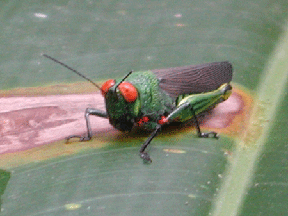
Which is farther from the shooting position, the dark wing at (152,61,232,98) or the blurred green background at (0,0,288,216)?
the dark wing at (152,61,232,98)

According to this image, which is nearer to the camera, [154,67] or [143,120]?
[143,120]

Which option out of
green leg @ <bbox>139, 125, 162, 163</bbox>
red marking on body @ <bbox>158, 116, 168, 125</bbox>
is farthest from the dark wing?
green leg @ <bbox>139, 125, 162, 163</bbox>

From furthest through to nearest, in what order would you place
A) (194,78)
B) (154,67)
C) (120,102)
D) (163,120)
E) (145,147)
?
(154,67), (194,78), (163,120), (120,102), (145,147)

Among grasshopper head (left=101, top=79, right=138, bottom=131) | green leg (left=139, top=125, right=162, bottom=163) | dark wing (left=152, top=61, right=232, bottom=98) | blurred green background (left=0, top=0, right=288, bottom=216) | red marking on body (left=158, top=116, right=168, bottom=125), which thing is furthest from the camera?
dark wing (left=152, top=61, right=232, bottom=98)

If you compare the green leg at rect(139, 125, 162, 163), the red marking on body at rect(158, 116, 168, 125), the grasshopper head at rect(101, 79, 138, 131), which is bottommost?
the green leg at rect(139, 125, 162, 163)

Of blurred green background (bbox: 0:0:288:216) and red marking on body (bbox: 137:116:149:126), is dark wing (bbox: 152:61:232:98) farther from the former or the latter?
red marking on body (bbox: 137:116:149:126)

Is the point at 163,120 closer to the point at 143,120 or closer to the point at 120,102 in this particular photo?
the point at 143,120

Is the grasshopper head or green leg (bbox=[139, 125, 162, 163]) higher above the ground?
the grasshopper head

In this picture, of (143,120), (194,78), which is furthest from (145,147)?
(194,78)
